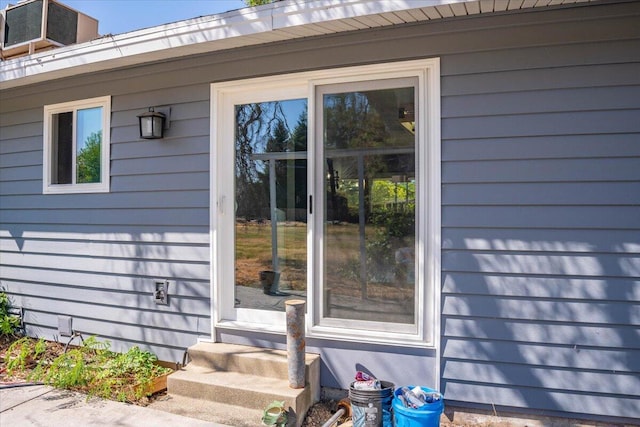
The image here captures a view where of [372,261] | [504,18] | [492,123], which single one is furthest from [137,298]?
[504,18]

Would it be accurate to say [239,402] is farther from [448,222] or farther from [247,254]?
[448,222]

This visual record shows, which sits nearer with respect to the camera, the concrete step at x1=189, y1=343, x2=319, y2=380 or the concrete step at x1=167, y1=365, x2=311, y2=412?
the concrete step at x1=167, y1=365, x2=311, y2=412

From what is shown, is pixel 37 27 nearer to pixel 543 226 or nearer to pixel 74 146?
pixel 74 146

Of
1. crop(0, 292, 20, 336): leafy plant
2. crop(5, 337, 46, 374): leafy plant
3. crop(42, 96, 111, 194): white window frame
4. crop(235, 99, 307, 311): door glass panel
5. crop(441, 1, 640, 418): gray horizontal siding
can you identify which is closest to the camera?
crop(441, 1, 640, 418): gray horizontal siding

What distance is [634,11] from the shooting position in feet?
7.70

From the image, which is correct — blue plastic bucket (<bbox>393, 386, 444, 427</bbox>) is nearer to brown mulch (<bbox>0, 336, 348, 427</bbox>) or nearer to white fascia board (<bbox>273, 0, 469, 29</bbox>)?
brown mulch (<bbox>0, 336, 348, 427</bbox>)

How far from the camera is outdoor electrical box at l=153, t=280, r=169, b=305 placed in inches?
133

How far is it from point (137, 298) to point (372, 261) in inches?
81.3

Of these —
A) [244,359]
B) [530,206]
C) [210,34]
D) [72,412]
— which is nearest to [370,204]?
[530,206]

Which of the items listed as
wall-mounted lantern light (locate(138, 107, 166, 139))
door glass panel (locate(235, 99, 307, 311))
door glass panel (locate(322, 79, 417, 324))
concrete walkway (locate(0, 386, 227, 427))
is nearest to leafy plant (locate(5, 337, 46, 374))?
concrete walkway (locate(0, 386, 227, 427))

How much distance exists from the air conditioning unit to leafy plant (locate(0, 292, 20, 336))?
246 cm

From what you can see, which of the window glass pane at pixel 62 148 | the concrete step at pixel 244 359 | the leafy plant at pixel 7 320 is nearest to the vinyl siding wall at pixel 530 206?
the concrete step at pixel 244 359

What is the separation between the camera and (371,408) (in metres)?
2.38

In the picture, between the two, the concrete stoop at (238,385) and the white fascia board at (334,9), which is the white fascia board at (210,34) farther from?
the concrete stoop at (238,385)
